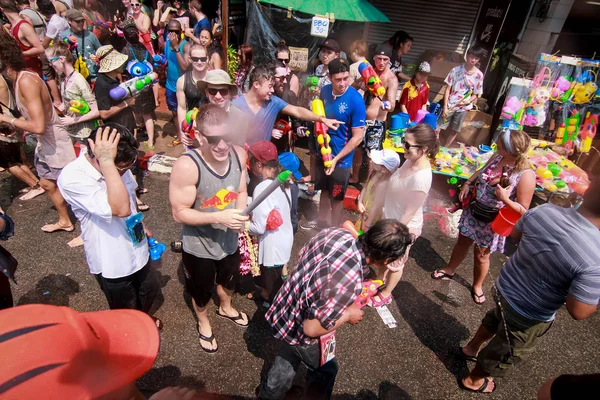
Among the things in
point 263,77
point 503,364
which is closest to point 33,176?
point 263,77

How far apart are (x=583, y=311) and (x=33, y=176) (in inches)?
256

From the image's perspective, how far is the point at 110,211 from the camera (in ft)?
7.34

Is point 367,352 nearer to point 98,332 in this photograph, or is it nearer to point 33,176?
point 98,332

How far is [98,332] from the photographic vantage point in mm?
1202

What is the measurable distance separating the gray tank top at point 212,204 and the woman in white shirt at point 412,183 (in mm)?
1450

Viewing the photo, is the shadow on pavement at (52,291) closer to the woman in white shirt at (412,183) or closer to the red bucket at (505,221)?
the woman in white shirt at (412,183)

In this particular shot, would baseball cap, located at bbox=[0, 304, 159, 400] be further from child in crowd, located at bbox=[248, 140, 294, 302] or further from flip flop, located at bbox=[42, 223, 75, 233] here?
flip flop, located at bbox=[42, 223, 75, 233]

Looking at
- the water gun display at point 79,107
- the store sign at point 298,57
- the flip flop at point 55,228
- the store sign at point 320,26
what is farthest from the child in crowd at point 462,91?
the flip flop at point 55,228

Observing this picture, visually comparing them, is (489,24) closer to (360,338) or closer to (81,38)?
(360,338)

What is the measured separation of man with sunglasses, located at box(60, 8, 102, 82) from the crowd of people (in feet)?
5.17

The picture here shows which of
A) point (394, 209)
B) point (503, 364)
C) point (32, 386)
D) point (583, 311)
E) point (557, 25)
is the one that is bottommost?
point (503, 364)

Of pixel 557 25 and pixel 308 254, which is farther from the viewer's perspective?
pixel 557 25

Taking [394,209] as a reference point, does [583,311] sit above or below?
above

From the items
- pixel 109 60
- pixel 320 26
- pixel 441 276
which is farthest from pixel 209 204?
pixel 320 26
